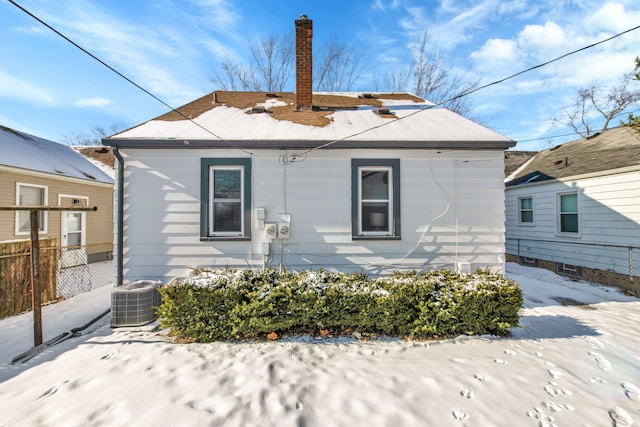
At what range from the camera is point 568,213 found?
8922 millimetres

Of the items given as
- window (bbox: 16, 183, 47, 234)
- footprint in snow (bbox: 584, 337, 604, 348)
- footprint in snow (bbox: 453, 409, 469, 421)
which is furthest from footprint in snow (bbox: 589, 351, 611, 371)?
window (bbox: 16, 183, 47, 234)

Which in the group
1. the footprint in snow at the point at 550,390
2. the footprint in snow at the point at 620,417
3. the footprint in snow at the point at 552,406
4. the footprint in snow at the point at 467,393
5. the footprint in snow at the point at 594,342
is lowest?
the footprint in snow at the point at 620,417

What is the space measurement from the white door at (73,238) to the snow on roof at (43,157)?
1.60m

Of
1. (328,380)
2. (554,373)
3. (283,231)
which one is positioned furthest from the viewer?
(283,231)

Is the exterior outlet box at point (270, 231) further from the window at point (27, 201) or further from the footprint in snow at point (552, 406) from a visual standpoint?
the window at point (27, 201)

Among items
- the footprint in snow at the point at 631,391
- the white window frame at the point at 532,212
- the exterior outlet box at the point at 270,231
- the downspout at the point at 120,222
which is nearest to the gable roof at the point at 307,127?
the downspout at the point at 120,222

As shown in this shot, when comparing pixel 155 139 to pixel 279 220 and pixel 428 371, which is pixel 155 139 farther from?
pixel 428 371

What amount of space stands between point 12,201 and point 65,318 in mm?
6336

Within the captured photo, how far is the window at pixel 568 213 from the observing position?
874 cm

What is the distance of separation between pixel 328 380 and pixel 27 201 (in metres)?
11.7

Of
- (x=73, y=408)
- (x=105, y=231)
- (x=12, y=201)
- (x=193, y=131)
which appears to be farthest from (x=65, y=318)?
(x=105, y=231)

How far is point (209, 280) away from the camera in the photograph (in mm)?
4188

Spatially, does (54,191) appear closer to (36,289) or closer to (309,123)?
(36,289)

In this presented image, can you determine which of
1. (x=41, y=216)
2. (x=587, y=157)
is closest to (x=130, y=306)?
(x=41, y=216)
